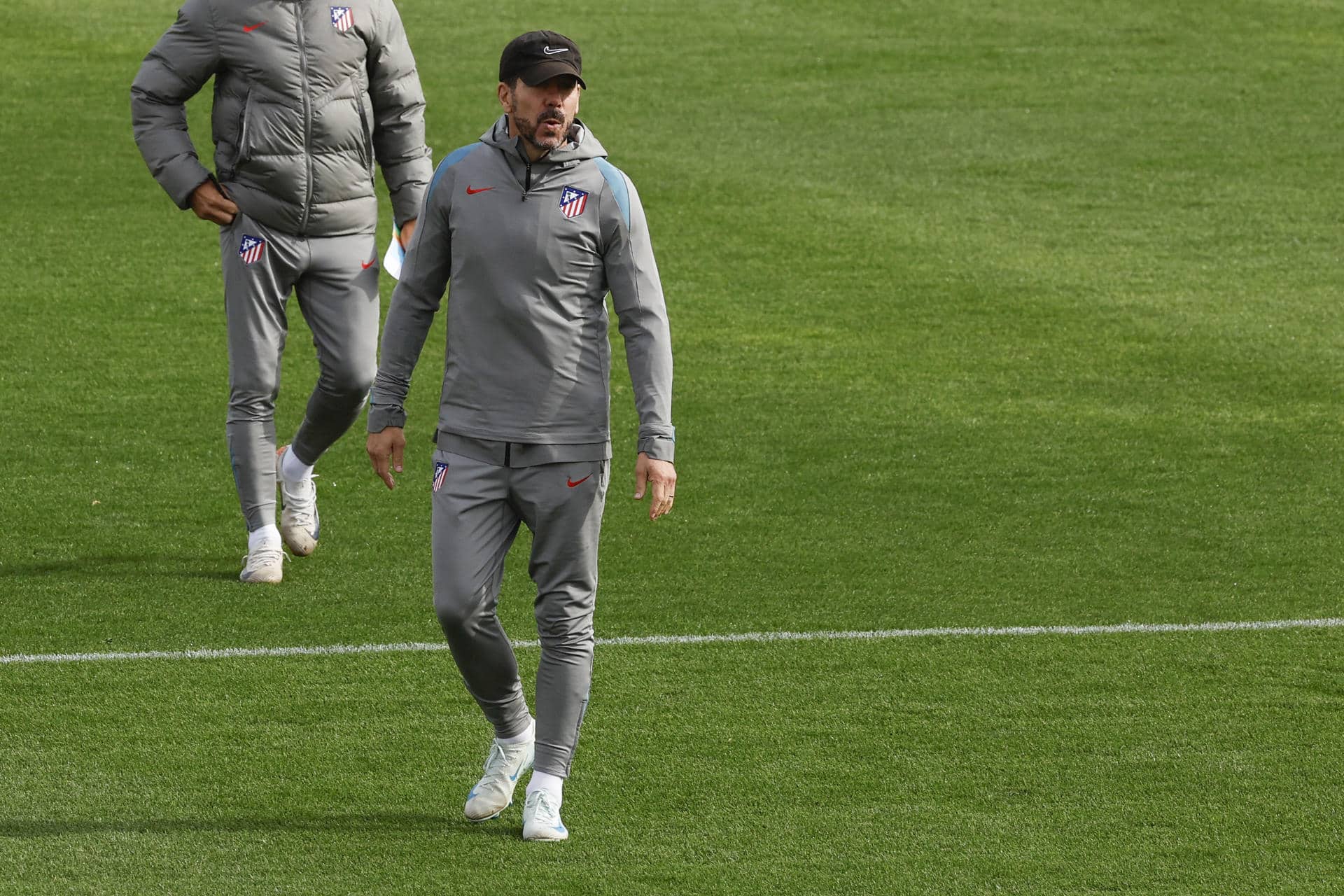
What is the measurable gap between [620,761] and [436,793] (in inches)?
21.6

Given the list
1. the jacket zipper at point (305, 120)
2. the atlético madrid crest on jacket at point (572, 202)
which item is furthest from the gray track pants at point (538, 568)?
the jacket zipper at point (305, 120)

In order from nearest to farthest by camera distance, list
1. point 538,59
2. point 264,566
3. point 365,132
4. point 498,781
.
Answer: point 538,59 → point 498,781 → point 365,132 → point 264,566

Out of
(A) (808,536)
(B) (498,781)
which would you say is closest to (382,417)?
(B) (498,781)

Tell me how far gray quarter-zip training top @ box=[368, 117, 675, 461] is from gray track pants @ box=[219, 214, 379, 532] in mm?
2267

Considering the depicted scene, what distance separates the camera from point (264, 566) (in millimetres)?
7176

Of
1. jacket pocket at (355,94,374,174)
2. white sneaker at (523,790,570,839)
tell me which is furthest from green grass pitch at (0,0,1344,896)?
jacket pocket at (355,94,374,174)

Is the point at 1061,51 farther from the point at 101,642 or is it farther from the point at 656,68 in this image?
the point at 101,642

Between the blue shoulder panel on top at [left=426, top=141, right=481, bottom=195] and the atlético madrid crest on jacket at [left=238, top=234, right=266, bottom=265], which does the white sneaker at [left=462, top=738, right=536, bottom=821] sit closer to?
the blue shoulder panel on top at [left=426, top=141, right=481, bottom=195]

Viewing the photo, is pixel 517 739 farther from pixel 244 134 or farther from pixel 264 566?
pixel 244 134

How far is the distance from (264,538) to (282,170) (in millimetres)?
1386

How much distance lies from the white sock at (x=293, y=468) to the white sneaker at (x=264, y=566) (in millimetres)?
398

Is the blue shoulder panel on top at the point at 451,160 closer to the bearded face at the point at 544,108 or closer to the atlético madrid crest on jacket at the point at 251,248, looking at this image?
the bearded face at the point at 544,108

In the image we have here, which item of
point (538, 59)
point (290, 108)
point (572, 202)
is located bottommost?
point (290, 108)

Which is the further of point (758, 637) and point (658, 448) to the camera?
point (758, 637)
